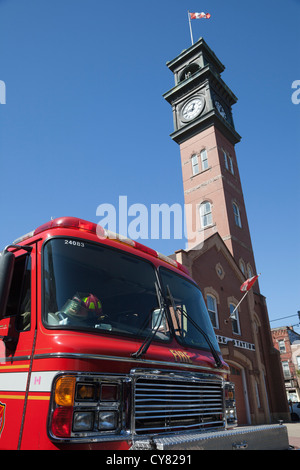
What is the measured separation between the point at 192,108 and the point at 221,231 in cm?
1256

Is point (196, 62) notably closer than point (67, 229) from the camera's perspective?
No

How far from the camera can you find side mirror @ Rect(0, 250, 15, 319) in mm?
2945

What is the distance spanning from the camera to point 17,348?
3.11 meters

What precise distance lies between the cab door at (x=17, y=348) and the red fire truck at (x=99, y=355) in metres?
0.01

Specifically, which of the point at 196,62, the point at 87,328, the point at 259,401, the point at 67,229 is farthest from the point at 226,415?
the point at 196,62

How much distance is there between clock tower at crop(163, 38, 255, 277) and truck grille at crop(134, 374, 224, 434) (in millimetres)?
20176

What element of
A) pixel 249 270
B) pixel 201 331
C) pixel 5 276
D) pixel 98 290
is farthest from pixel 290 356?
pixel 5 276

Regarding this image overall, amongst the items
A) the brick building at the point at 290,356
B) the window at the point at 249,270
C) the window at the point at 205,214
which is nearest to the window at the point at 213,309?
the window at the point at 249,270

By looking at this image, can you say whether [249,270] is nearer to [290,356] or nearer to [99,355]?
[290,356]

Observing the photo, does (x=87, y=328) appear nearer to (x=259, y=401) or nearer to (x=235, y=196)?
(x=259, y=401)

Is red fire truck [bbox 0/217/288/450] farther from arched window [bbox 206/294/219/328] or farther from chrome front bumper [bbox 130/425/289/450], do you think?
arched window [bbox 206/294/219/328]
